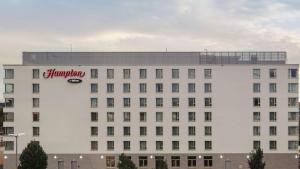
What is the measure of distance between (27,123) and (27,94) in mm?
5261

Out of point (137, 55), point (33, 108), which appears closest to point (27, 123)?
point (33, 108)

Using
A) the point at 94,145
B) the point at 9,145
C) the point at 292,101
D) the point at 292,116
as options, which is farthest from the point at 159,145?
the point at 9,145

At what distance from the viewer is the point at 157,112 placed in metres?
127

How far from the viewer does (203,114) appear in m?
127

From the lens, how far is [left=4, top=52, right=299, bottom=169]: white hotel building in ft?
414

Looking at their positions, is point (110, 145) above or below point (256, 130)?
below

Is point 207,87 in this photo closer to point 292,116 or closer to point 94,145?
point 292,116

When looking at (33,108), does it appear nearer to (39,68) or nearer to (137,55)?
(39,68)

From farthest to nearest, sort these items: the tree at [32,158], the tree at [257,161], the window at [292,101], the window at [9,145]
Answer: the window at [9,145]
the window at [292,101]
the tree at [257,161]
the tree at [32,158]

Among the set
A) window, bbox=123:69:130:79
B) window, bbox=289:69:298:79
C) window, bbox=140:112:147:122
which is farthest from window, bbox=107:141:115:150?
window, bbox=289:69:298:79

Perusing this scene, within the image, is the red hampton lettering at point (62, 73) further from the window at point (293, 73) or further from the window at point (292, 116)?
the window at point (292, 116)

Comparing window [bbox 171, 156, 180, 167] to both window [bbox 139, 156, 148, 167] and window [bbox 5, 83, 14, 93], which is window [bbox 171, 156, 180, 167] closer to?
window [bbox 139, 156, 148, 167]

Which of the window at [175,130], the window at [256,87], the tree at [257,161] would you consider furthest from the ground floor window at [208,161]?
the window at [256,87]

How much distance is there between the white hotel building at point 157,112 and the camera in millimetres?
126250
